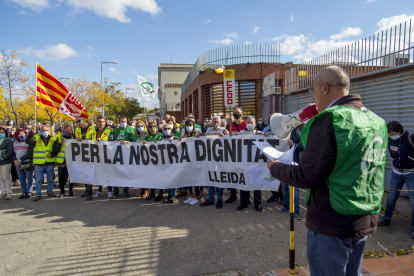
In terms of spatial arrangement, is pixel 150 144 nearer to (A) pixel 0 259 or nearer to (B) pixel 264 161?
(B) pixel 264 161

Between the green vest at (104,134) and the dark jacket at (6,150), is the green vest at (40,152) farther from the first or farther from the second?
the green vest at (104,134)

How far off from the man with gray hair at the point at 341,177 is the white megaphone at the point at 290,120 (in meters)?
0.39

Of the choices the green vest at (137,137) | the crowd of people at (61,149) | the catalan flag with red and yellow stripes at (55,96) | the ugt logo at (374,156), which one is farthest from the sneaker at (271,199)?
the catalan flag with red and yellow stripes at (55,96)

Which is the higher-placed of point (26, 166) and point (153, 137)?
point (153, 137)

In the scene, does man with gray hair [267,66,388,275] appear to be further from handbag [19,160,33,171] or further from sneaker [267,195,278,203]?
handbag [19,160,33,171]

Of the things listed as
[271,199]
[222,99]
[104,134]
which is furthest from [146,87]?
[271,199]

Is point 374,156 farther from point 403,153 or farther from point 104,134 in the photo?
point 104,134

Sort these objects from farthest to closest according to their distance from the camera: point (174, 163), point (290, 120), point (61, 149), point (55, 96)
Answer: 1. point (55, 96)
2. point (61, 149)
3. point (174, 163)
4. point (290, 120)

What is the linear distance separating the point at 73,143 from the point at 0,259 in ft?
11.6

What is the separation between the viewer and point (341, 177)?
4.98 feet

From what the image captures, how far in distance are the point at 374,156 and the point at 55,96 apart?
8977 mm

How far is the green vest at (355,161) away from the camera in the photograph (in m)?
1.47

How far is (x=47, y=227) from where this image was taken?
15.6 ft

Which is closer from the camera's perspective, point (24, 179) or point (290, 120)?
point (290, 120)
